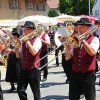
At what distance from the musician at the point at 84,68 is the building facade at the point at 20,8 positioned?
25.9 metres

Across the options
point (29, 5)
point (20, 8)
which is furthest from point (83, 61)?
point (29, 5)

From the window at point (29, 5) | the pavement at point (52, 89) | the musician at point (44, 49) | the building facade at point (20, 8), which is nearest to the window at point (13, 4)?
the building facade at point (20, 8)

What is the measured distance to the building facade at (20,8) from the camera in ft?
107

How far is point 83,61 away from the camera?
20.6 ft

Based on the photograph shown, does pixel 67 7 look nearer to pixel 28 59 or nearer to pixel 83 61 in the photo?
pixel 28 59

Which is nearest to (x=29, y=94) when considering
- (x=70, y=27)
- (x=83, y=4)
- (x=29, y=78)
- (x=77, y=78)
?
(x=70, y=27)

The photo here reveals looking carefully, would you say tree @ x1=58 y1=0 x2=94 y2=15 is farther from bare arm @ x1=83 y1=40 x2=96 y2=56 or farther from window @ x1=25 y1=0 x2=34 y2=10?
bare arm @ x1=83 y1=40 x2=96 y2=56

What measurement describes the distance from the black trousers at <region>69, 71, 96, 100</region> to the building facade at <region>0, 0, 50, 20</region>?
25874 mm

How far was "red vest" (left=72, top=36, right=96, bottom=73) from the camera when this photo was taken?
6.24 meters

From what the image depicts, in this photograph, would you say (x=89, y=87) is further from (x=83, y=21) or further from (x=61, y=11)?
(x=61, y=11)

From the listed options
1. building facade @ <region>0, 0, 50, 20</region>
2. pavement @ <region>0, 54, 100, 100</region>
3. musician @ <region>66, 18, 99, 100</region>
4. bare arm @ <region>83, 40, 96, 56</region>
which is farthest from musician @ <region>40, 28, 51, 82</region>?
building facade @ <region>0, 0, 50, 20</region>

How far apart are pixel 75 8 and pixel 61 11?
2345 mm

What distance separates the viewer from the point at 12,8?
1337 inches

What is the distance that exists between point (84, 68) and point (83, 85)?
26 centimetres
